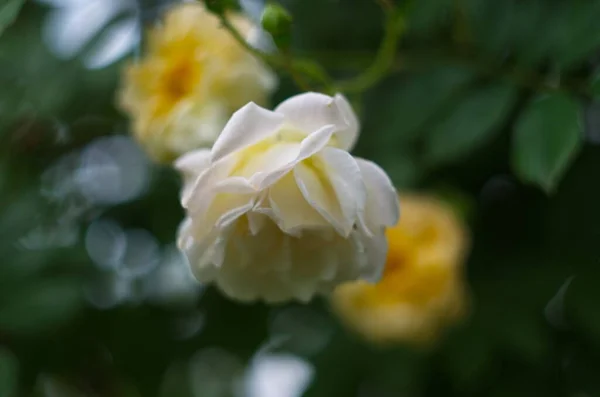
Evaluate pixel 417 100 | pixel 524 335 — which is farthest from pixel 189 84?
pixel 524 335

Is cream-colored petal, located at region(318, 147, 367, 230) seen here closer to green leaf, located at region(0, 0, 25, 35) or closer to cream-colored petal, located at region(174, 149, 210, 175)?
cream-colored petal, located at region(174, 149, 210, 175)

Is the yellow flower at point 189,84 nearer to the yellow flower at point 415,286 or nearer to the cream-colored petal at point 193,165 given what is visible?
the cream-colored petal at point 193,165

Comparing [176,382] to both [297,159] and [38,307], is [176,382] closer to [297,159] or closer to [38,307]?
[38,307]

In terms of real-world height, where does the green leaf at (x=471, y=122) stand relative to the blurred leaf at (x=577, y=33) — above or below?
below

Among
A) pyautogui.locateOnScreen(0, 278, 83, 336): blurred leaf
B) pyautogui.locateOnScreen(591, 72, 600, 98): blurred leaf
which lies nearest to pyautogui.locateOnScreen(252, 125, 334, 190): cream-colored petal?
pyautogui.locateOnScreen(591, 72, 600, 98): blurred leaf

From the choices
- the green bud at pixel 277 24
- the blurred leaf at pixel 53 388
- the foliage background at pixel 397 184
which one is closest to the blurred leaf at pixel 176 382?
the foliage background at pixel 397 184

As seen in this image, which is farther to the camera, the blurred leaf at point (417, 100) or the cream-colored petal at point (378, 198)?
the blurred leaf at point (417, 100)

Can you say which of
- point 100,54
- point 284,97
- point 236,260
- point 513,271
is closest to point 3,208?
point 100,54
